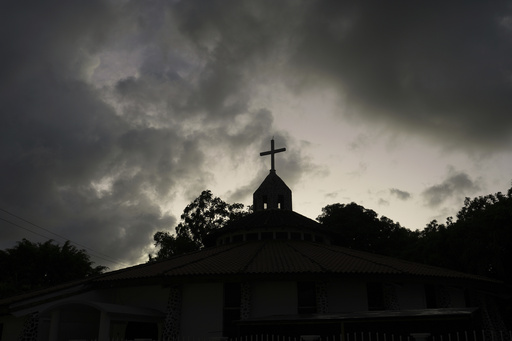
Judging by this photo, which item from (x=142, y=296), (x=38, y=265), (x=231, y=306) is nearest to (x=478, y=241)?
(x=231, y=306)

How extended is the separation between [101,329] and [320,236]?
53.0ft

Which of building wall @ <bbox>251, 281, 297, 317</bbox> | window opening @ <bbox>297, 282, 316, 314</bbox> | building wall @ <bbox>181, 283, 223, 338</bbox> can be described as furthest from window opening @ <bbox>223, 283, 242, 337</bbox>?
window opening @ <bbox>297, 282, 316, 314</bbox>

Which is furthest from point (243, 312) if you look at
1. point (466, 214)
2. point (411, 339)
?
point (466, 214)

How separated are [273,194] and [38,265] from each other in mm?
31198

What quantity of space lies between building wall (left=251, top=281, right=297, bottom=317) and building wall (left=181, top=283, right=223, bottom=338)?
173 cm

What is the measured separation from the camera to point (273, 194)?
1314 inches

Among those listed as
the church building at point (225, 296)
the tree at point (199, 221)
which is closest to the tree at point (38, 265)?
the tree at point (199, 221)

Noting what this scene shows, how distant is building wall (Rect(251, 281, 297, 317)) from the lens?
20.5 m

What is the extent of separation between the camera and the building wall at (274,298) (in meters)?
20.5

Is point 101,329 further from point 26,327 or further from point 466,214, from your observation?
point 466,214

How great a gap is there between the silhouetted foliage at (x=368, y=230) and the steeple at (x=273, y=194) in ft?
68.7

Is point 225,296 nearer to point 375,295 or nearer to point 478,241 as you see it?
point 375,295

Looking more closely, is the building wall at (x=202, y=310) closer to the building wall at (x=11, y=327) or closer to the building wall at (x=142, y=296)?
the building wall at (x=142, y=296)

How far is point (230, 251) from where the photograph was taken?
2566cm
